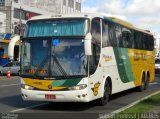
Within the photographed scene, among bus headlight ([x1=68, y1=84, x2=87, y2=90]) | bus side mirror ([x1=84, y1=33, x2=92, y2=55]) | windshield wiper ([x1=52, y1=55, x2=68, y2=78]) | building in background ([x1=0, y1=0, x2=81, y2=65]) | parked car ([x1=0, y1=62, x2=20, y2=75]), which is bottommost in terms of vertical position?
parked car ([x1=0, y1=62, x2=20, y2=75])

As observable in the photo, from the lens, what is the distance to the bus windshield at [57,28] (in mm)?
13248

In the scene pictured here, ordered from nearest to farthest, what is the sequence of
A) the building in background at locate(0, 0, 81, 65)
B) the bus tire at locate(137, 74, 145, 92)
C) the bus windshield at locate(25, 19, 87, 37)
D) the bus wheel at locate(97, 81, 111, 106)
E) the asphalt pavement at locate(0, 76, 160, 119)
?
the asphalt pavement at locate(0, 76, 160, 119)
the bus windshield at locate(25, 19, 87, 37)
the bus wheel at locate(97, 81, 111, 106)
the bus tire at locate(137, 74, 145, 92)
the building in background at locate(0, 0, 81, 65)

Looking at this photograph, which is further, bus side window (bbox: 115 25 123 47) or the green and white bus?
bus side window (bbox: 115 25 123 47)

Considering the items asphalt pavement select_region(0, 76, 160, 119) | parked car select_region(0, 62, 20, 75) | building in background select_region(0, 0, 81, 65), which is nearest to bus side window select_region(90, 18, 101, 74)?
asphalt pavement select_region(0, 76, 160, 119)

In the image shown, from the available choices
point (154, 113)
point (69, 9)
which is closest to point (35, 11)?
point (69, 9)

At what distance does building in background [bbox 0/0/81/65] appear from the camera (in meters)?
57.8

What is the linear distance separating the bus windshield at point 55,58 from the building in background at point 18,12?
119 centimetres

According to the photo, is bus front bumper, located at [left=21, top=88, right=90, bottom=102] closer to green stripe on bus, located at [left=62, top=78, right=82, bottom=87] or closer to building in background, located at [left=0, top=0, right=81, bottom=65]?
green stripe on bus, located at [left=62, top=78, right=82, bottom=87]

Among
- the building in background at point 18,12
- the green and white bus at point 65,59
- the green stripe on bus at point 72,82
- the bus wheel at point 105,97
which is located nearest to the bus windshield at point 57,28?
the green and white bus at point 65,59

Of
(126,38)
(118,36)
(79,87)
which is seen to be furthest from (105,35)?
(126,38)

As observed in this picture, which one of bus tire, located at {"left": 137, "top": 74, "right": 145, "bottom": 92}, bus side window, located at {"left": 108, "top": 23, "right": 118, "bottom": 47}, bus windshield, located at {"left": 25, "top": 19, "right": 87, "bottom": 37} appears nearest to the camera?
bus windshield, located at {"left": 25, "top": 19, "right": 87, "bottom": 37}

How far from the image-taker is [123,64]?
17.7 meters

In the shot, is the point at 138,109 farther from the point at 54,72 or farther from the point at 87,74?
the point at 54,72

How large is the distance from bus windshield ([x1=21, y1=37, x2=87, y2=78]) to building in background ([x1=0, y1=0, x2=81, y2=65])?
1.19 m
